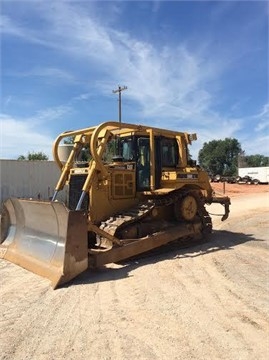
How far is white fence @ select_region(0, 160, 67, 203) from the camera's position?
68.5ft

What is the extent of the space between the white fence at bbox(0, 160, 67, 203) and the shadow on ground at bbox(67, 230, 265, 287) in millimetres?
12311

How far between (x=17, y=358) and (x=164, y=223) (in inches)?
213

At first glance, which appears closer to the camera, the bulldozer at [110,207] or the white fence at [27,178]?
the bulldozer at [110,207]

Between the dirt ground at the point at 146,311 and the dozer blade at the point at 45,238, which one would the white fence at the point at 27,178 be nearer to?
the dozer blade at the point at 45,238

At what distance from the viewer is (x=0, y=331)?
198 inches

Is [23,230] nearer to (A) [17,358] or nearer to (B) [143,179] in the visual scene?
(B) [143,179]

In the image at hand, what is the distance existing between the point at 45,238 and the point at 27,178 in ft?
47.5

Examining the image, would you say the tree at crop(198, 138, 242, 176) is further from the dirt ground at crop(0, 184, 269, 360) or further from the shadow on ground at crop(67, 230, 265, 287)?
the dirt ground at crop(0, 184, 269, 360)

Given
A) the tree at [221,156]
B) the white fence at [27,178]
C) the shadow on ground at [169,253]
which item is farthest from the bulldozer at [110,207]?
the tree at [221,156]

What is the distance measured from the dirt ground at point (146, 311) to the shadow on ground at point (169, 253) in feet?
0.12

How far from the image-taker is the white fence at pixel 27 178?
20891 mm

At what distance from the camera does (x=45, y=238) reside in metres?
7.79

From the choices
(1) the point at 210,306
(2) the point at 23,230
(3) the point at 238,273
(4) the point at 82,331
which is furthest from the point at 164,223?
(4) the point at 82,331

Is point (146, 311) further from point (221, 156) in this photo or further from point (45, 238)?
point (221, 156)
